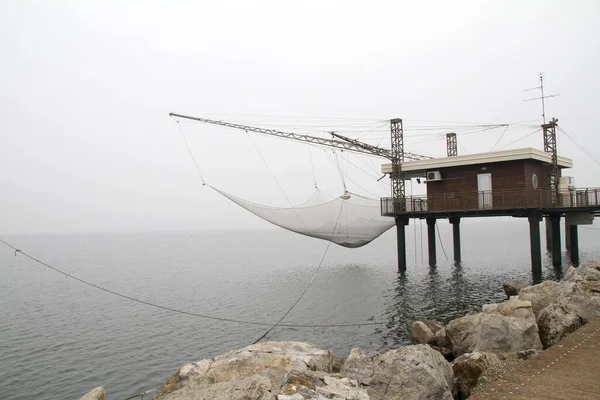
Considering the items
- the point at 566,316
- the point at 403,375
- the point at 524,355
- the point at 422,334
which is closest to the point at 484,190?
the point at 422,334

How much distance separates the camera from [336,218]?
3144 cm

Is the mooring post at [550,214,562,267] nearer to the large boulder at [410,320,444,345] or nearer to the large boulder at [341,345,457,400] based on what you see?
the large boulder at [410,320,444,345]

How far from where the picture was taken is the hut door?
2583cm

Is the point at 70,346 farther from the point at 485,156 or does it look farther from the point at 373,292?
the point at 485,156

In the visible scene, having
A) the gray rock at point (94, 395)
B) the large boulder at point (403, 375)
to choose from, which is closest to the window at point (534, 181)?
the large boulder at point (403, 375)

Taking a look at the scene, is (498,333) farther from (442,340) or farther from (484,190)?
(484,190)

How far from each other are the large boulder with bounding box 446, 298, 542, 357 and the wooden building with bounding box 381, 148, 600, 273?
47.1ft

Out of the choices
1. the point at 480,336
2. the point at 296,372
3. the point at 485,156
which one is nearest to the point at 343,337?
the point at 480,336

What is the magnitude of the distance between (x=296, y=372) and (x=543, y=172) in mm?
26775

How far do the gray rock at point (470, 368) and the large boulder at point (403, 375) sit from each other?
0.89ft

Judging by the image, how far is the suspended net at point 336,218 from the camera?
2970cm

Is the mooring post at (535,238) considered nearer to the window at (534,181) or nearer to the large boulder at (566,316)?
the window at (534,181)

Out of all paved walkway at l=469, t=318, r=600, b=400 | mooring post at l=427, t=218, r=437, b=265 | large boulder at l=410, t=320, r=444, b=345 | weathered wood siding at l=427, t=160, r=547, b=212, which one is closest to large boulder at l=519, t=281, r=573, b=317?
large boulder at l=410, t=320, r=444, b=345

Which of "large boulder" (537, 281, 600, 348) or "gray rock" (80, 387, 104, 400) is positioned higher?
"large boulder" (537, 281, 600, 348)
